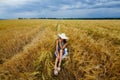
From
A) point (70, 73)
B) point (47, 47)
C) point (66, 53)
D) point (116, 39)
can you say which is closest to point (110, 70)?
point (70, 73)

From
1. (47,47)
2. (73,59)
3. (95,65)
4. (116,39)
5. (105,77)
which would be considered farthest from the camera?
(116,39)

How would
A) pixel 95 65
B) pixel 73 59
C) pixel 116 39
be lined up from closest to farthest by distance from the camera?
pixel 95 65, pixel 73 59, pixel 116 39

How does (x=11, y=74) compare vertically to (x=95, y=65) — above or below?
below

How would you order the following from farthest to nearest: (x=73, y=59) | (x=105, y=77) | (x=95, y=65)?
(x=73, y=59) → (x=95, y=65) → (x=105, y=77)

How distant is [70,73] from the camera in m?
3.65

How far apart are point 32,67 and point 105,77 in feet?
4.96

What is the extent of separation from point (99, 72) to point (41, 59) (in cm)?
122

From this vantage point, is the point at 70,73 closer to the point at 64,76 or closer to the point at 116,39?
the point at 64,76

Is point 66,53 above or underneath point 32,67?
above

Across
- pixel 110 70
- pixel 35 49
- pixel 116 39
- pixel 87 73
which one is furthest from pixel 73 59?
pixel 116 39

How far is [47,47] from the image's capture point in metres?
4.64

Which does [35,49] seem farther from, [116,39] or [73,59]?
[116,39]

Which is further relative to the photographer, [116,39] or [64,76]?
[116,39]

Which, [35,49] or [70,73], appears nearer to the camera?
[70,73]
